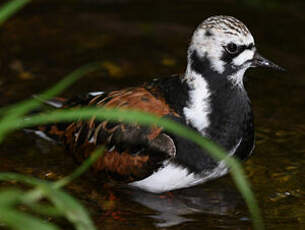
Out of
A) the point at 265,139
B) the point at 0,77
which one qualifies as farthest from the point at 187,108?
the point at 0,77

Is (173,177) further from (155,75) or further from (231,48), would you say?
(155,75)

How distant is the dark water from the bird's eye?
1090 millimetres

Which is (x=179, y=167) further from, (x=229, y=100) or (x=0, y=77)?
(x=0, y=77)

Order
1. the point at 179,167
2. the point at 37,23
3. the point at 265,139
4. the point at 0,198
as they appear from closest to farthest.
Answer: the point at 0,198 → the point at 179,167 → the point at 265,139 → the point at 37,23

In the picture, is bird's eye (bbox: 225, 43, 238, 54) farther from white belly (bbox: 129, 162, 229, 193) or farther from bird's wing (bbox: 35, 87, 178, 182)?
white belly (bbox: 129, 162, 229, 193)

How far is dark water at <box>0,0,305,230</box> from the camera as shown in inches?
176

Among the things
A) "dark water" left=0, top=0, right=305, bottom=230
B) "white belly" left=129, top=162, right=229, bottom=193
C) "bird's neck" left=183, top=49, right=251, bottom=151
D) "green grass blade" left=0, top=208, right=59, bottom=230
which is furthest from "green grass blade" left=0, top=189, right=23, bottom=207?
"bird's neck" left=183, top=49, right=251, bottom=151

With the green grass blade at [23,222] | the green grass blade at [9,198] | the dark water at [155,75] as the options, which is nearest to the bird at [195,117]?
the dark water at [155,75]

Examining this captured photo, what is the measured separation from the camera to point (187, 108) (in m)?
4.27


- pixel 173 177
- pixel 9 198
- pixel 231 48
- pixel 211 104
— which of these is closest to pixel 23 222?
pixel 9 198

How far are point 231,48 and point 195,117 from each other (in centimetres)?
51

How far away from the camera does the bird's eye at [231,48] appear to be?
417 centimetres

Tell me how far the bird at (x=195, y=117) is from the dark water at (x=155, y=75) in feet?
0.90

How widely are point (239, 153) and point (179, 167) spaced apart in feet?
1.47
